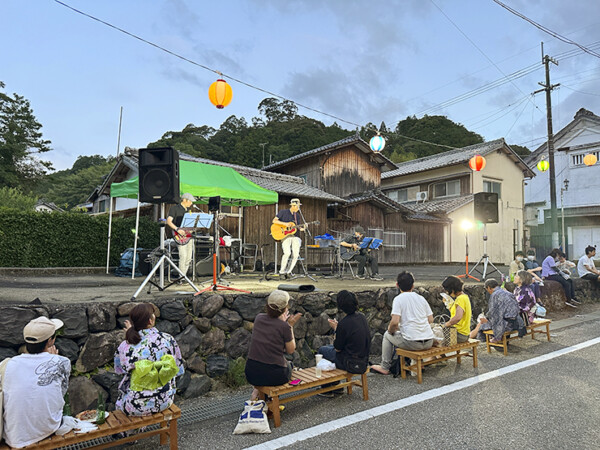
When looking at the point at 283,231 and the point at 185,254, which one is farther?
the point at 283,231

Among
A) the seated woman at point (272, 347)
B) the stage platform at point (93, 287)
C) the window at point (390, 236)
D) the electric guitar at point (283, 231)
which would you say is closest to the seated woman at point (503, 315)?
the stage platform at point (93, 287)

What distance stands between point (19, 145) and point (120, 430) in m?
27.3

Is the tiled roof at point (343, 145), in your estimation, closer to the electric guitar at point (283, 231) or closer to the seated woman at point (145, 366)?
the electric guitar at point (283, 231)

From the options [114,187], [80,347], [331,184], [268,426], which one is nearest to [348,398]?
[268,426]

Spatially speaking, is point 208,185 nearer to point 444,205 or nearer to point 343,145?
point 343,145

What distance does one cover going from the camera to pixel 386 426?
139 inches

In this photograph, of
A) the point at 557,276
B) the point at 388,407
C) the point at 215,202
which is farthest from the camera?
the point at 557,276

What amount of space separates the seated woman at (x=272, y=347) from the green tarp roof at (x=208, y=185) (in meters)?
5.06

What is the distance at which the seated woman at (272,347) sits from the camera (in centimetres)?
369

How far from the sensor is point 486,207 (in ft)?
40.3

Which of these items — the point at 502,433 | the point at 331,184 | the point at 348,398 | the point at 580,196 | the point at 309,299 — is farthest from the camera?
the point at 580,196

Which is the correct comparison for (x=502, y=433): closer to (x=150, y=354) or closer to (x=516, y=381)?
(x=516, y=381)

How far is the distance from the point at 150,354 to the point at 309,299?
10.3 ft

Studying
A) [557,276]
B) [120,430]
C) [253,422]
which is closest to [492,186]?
[557,276]
